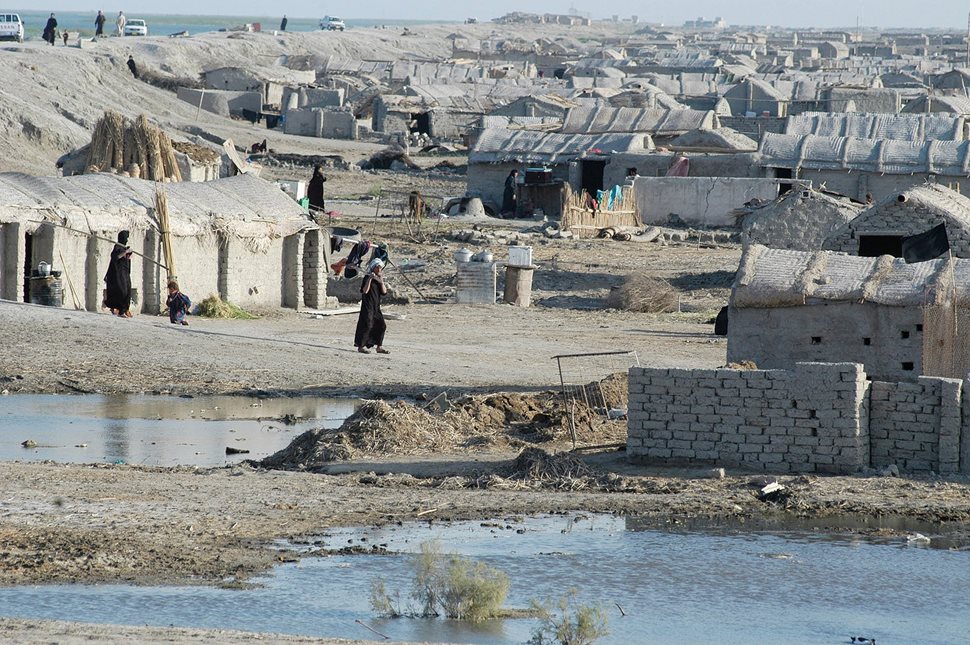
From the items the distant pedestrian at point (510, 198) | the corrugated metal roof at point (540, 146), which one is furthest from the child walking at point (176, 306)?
the corrugated metal roof at point (540, 146)

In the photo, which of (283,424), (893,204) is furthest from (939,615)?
(893,204)

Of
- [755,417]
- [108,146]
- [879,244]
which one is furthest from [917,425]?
[108,146]

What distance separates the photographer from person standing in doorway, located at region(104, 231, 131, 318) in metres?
18.7

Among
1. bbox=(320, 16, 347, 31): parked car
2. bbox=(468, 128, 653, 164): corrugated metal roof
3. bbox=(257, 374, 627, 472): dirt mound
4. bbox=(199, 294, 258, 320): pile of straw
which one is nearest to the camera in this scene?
bbox=(257, 374, 627, 472): dirt mound

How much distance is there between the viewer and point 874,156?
104ft

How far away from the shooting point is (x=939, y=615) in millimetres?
9172

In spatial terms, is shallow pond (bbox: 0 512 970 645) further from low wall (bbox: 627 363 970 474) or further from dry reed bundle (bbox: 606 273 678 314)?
dry reed bundle (bbox: 606 273 678 314)

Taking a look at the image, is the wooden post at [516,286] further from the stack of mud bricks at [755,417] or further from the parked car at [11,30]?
the parked car at [11,30]

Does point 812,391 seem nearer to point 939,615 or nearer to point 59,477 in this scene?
point 939,615

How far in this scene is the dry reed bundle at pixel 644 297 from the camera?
22.4 metres

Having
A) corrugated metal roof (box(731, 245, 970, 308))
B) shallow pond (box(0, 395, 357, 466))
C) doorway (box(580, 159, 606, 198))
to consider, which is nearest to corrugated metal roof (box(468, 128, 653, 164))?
doorway (box(580, 159, 606, 198))

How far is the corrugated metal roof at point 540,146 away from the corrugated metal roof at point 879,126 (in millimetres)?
3736

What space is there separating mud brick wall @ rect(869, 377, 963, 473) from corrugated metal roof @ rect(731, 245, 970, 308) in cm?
246

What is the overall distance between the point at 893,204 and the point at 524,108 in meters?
34.3
